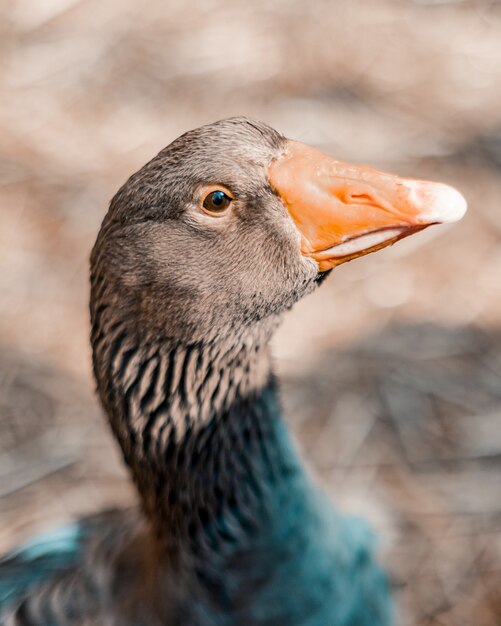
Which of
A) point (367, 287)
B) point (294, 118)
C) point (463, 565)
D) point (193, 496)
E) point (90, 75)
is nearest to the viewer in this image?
point (193, 496)

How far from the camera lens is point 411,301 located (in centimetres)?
349

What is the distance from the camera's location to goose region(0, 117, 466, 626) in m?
1.65

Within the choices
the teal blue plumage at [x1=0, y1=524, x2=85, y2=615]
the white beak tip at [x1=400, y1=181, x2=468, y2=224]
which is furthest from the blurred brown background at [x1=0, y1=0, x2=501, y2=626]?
the white beak tip at [x1=400, y1=181, x2=468, y2=224]

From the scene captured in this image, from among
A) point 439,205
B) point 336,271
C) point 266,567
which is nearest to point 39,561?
point 266,567

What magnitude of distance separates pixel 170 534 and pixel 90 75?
9.83 ft

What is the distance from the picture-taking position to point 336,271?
360 centimetres

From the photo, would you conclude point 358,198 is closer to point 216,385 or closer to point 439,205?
point 439,205

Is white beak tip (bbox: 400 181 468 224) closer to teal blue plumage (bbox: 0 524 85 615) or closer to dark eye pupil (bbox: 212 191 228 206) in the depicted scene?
dark eye pupil (bbox: 212 191 228 206)

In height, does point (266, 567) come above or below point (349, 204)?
below

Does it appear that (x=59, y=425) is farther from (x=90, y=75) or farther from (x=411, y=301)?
(x=90, y=75)

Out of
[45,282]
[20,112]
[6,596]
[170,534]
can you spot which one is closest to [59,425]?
[45,282]

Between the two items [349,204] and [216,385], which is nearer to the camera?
[349,204]

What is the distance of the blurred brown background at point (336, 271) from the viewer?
2980 millimetres

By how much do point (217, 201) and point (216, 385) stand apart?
437 mm
